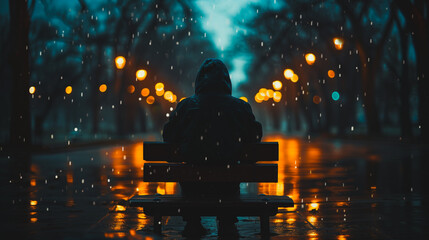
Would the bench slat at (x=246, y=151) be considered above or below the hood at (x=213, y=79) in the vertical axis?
below

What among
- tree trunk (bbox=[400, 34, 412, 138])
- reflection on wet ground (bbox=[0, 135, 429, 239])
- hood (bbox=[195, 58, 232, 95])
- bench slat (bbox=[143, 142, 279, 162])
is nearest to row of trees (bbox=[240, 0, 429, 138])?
tree trunk (bbox=[400, 34, 412, 138])

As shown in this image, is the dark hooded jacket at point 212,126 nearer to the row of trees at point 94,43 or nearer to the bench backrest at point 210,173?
the bench backrest at point 210,173

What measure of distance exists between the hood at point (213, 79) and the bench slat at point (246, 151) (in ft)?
2.45

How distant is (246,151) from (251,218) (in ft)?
5.68

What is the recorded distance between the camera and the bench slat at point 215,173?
7406mm

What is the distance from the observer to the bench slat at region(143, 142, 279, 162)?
762 centimetres

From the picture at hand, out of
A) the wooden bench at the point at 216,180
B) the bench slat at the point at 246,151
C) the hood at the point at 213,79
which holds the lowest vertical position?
the wooden bench at the point at 216,180

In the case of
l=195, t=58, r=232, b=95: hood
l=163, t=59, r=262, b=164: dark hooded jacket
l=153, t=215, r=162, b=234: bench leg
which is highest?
l=195, t=58, r=232, b=95: hood

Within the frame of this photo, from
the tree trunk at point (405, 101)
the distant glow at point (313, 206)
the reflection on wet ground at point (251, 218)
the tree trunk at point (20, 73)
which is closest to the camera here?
the reflection on wet ground at point (251, 218)

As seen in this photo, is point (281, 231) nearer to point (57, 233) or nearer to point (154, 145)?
point (154, 145)

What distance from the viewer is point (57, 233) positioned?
776 cm

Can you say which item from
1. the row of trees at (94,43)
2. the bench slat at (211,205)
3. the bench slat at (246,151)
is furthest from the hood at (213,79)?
the row of trees at (94,43)

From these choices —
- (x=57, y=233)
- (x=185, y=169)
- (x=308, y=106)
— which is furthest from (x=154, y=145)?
(x=308, y=106)

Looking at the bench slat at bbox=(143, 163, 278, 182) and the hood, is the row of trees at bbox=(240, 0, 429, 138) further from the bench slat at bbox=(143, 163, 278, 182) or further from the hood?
the bench slat at bbox=(143, 163, 278, 182)
